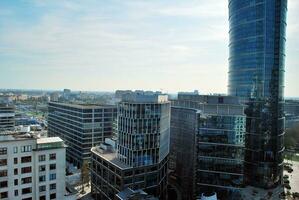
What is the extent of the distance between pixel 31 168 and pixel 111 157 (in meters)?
31.5

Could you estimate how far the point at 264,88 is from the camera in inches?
4053

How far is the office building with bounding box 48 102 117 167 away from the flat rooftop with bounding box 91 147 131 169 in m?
29.1

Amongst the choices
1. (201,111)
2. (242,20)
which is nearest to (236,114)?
(201,111)

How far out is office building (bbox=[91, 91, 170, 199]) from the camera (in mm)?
75500

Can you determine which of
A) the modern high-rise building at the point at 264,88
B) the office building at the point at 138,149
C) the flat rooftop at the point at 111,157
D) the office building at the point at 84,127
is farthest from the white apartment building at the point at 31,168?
the modern high-rise building at the point at 264,88

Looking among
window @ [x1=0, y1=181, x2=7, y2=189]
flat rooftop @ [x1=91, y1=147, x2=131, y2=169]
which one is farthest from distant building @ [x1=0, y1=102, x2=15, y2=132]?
window @ [x1=0, y1=181, x2=7, y2=189]

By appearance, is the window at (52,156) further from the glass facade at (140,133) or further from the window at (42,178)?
the glass facade at (140,133)

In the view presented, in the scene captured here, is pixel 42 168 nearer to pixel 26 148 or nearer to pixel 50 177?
pixel 50 177

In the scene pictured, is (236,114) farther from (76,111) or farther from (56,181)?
(76,111)

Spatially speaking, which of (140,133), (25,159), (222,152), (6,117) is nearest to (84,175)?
(140,133)

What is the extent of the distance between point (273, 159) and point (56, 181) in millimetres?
81160

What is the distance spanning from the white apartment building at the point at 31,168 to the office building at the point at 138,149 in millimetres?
19448

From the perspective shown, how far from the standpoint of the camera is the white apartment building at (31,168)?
5472 centimetres

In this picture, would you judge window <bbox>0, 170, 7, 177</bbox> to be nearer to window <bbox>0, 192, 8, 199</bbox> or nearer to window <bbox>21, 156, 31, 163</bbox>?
window <bbox>0, 192, 8, 199</bbox>
